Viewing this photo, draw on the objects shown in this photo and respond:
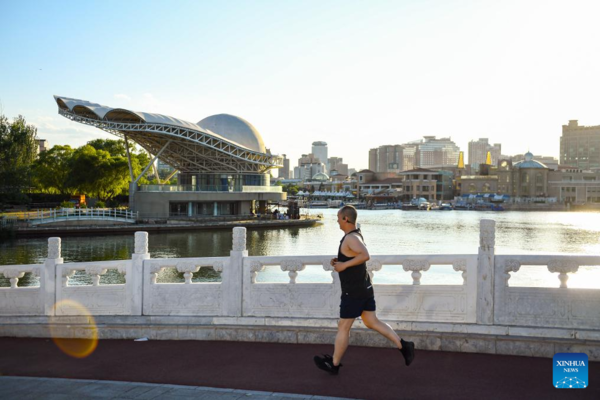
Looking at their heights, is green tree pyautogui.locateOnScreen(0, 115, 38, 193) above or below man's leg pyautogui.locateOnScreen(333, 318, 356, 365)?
above

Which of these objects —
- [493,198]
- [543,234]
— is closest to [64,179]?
[543,234]

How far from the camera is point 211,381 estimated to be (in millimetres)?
6117

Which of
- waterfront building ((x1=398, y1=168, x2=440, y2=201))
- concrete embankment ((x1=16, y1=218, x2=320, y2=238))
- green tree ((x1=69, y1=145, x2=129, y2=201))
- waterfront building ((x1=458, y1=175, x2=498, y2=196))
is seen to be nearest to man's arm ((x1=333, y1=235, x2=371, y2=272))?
concrete embankment ((x1=16, y1=218, x2=320, y2=238))

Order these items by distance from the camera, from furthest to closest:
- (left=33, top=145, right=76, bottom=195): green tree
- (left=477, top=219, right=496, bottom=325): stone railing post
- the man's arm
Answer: (left=33, top=145, right=76, bottom=195): green tree, (left=477, top=219, right=496, bottom=325): stone railing post, the man's arm

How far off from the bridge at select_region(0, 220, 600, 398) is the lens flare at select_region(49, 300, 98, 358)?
2cm

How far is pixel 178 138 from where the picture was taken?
63438 millimetres

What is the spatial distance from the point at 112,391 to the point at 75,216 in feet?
164

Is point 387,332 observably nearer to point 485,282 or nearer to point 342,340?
point 342,340

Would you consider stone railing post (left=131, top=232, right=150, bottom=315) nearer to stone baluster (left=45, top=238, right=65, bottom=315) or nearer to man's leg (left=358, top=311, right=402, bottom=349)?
stone baluster (left=45, top=238, right=65, bottom=315)

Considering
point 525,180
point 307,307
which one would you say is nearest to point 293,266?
point 307,307

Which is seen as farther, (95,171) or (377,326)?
(95,171)

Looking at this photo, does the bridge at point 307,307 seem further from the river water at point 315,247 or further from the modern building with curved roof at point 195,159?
the modern building with curved roof at point 195,159

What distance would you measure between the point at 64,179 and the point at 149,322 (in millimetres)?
66224

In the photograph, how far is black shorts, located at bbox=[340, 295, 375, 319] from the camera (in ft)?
19.9
